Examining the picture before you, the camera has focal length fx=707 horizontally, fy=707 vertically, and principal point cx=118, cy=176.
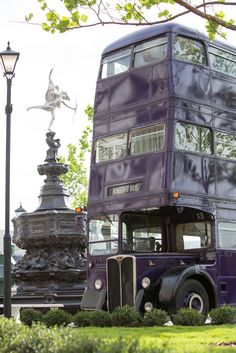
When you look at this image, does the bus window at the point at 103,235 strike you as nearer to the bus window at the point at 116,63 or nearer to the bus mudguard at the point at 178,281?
the bus mudguard at the point at 178,281

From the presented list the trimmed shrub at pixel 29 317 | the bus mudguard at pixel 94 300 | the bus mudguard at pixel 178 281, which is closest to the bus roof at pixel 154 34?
the bus mudguard at pixel 178 281

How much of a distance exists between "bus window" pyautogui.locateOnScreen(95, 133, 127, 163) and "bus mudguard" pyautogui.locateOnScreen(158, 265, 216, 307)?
10.3 feet

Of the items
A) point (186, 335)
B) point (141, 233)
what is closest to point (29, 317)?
point (141, 233)

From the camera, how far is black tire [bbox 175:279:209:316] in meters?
14.9

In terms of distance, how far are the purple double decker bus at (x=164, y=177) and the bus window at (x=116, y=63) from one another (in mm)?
40

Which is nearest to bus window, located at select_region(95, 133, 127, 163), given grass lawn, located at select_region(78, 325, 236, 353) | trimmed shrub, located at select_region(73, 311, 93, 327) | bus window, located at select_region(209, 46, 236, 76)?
bus window, located at select_region(209, 46, 236, 76)

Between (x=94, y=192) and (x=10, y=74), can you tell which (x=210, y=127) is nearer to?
(x=94, y=192)

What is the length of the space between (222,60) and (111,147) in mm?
3514

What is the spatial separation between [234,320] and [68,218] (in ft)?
32.8

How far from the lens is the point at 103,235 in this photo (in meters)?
16.6

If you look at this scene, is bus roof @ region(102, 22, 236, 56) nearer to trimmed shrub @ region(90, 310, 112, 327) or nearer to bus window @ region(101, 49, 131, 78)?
bus window @ region(101, 49, 131, 78)

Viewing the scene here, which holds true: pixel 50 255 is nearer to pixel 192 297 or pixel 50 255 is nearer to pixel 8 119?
pixel 192 297

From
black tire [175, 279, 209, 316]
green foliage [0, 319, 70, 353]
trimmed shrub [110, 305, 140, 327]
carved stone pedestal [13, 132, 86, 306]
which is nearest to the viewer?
green foliage [0, 319, 70, 353]

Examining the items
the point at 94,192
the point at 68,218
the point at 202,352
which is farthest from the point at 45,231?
the point at 202,352
